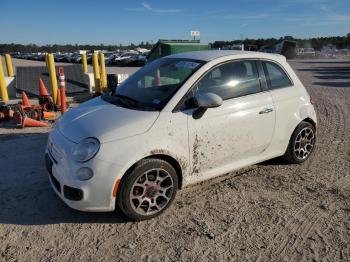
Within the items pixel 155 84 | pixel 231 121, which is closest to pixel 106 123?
pixel 155 84

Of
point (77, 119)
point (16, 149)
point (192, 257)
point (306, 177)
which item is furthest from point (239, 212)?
point (16, 149)

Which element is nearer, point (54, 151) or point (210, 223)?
point (210, 223)

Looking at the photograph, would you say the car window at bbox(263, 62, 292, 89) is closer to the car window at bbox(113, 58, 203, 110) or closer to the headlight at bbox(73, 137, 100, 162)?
the car window at bbox(113, 58, 203, 110)

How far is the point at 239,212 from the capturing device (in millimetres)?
3855

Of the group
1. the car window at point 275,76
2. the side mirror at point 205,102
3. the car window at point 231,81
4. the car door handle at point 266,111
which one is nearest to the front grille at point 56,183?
the side mirror at point 205,102

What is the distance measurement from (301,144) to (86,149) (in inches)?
127

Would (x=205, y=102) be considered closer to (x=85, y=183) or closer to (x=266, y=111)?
(x=266, y=111)

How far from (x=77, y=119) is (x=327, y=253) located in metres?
2.87

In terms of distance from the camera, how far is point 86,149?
3.41m

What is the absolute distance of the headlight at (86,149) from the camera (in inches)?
133

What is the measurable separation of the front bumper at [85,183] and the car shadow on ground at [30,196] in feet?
1.12

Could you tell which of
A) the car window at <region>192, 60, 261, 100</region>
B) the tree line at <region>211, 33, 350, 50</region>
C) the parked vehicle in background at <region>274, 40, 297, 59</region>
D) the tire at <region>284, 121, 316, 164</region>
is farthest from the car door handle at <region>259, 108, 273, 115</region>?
the tree line at <region>211, 33, 350, 50</region>

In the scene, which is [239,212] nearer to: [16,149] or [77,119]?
[77,119]

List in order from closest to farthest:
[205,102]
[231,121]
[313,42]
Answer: [205,102] → [231,121] → [313,42]
